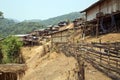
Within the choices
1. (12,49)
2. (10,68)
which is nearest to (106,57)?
(10,68)

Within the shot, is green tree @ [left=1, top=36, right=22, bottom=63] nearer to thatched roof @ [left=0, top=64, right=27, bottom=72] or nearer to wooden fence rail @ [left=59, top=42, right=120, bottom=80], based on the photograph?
thatched roof @ [left=0, top=64, right=27, bottom=72]

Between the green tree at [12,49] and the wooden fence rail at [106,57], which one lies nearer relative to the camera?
the wooden fence rail at [106,57]

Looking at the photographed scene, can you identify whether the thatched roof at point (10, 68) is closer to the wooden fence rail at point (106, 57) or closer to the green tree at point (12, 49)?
the wooden fence rail at point (106, 57)

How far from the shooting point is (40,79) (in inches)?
789

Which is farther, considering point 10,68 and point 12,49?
point 12,49

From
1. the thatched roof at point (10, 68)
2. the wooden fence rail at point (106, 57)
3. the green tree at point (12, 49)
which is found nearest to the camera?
the wooden fence rail at point (106, 57)

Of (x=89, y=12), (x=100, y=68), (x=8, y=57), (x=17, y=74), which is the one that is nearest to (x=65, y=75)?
(x=100, y=68)

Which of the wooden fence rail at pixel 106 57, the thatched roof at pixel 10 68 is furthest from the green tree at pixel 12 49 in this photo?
the wooden fence rail at pixel 106 57

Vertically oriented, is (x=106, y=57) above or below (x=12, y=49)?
above

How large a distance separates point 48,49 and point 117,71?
2211 cm

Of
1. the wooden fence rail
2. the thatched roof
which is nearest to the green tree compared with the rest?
the thatched roof

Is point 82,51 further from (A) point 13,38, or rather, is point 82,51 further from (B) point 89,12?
(A) point 13,38

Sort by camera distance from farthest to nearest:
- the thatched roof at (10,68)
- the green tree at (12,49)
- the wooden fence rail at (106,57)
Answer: the green tree at (12,49) → the thatched roof at (10,68) → the wooden fence rail at (106,57)

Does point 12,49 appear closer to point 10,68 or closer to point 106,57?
point 10,68
